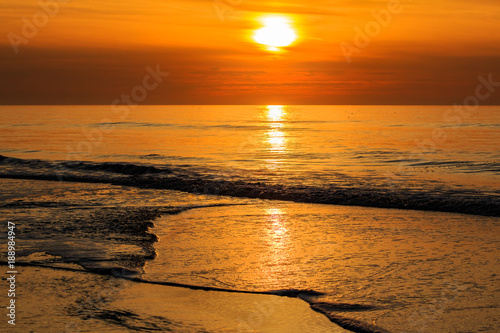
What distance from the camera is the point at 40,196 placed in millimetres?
15711

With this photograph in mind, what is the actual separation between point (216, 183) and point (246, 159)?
10898 mm

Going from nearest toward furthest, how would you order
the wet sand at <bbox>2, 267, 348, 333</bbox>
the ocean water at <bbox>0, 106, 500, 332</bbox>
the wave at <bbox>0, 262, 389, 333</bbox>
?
the wet sand at <bbox>2, 267, 348, 333</bbox>, the wave at <bbox>0, 262, 389, 333</bbox>, the ocean water at <bbox>0, 106, 500, 332</bbox>

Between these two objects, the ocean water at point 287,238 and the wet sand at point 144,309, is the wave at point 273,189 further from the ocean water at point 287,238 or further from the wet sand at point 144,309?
the wet sand at point 144,309

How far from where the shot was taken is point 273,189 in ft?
59.6

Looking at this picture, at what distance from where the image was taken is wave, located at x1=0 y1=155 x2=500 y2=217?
15.2 metres

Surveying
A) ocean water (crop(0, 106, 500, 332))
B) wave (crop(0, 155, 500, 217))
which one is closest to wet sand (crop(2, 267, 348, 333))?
ocean water (crop(0, 106, 500, 332))

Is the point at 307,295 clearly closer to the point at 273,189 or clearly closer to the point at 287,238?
the point at 287,238

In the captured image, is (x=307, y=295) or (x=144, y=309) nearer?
(x=144, y=309)

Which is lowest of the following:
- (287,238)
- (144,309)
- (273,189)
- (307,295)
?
(144,309)

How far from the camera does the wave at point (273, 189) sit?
49.8ft

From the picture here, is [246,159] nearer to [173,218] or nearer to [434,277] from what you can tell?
[173,218]

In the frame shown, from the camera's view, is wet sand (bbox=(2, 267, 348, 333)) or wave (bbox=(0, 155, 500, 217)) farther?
wave (bbox=(0, 155, 500, 217))

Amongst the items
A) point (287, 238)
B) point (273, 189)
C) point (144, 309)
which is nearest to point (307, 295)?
point (144, 309)

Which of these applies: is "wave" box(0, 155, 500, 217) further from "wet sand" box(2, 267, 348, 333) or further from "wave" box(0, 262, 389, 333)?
"wet sand" box(2, 267, 348, 333)
